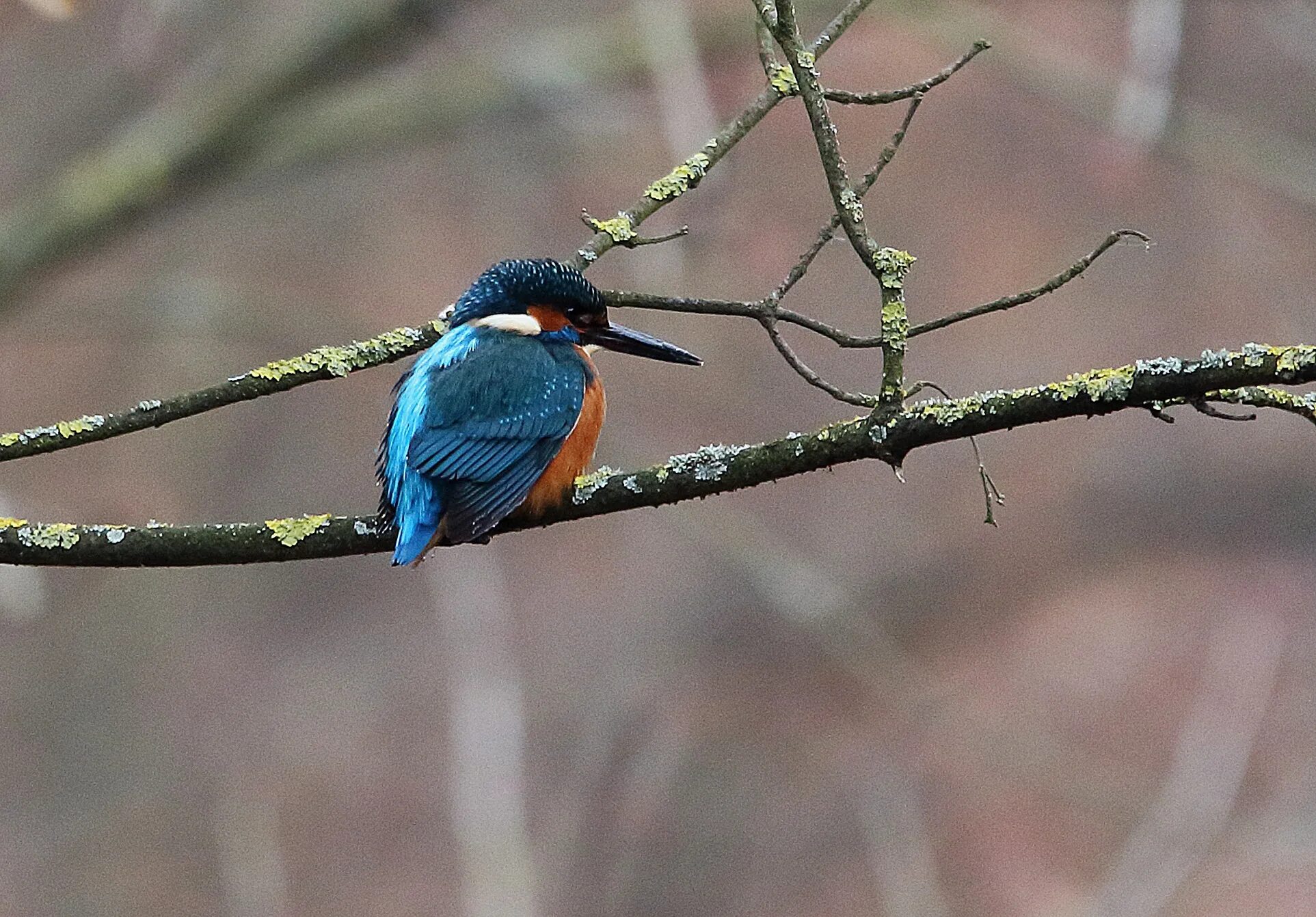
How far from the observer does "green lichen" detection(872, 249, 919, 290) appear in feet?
6.39

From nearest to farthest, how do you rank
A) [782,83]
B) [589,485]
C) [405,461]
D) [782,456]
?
[782,456]
[589,485]
[782,83]
[405,461]

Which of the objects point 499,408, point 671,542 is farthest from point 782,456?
point 671,542

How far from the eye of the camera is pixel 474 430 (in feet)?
9.02

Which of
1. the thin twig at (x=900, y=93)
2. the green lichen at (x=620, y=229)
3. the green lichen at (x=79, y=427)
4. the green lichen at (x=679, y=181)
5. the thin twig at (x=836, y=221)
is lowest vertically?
the green lichen at (x=79, y=427)

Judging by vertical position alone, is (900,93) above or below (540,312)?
below

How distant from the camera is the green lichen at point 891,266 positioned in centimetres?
195

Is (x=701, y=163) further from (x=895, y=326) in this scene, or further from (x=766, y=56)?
(x=895, y=326)

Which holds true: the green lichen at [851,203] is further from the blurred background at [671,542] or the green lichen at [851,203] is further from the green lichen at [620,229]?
the blurred background at [671,542]

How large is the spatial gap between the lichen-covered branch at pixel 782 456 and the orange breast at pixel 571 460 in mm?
276

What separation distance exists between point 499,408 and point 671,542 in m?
4.42

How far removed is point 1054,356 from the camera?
21.6ft

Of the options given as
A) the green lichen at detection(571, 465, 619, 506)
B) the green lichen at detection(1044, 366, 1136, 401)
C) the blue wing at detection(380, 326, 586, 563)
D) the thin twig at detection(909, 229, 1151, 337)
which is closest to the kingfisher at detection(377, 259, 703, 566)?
the blue wing at detection(380, 326, 586, 563)

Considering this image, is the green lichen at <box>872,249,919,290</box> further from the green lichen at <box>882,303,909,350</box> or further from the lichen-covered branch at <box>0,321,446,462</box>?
the lichen-covered branch at <box>0,321,446,462</box>

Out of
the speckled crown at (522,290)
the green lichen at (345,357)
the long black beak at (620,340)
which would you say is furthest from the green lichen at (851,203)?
the long black beak at (620,340)
